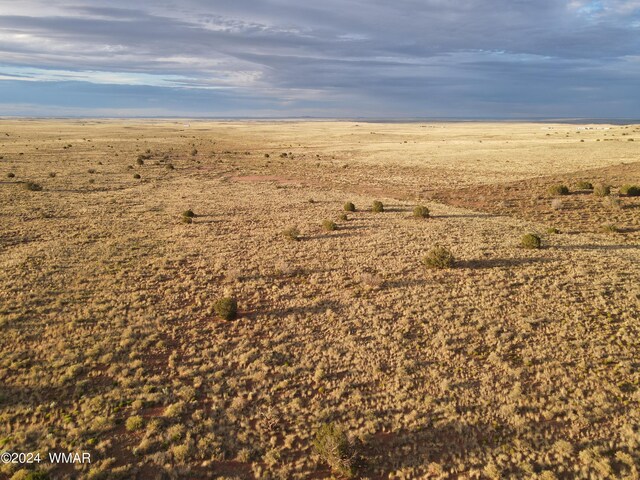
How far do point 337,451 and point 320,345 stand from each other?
508 centimetres

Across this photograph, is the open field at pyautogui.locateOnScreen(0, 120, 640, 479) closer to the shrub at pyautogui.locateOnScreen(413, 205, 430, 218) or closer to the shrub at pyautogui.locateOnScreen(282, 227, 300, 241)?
the shrub at pyautogui.locateOnScreen(282, 227, 300, 241)

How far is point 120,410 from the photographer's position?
1145 cm

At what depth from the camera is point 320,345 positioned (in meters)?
14.4

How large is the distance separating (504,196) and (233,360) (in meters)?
35.3

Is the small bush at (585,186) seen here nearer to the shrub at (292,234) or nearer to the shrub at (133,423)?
the shrub at (292,234)

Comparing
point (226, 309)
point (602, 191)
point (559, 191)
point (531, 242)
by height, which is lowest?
point (226, 309)

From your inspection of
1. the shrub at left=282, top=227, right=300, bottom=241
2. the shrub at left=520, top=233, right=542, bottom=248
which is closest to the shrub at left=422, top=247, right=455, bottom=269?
the shrub at left=520, top=233, right=542, bottom=248

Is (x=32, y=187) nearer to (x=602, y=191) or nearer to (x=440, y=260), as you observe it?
(x=440, y=260)

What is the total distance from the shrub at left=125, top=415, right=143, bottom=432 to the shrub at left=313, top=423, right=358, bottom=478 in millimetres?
5112

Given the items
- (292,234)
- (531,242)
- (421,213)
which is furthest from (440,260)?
(421,213)

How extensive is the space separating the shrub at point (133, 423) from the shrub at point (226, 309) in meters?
5.72

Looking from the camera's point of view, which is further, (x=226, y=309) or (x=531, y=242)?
(x=531, y=242)

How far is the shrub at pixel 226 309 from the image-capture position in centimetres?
1623

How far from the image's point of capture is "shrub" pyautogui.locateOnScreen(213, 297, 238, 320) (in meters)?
16.2
